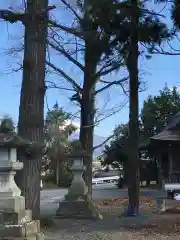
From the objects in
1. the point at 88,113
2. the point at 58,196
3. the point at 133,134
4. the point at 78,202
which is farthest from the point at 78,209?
the point at 58,196

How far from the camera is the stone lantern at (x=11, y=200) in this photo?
8.84m

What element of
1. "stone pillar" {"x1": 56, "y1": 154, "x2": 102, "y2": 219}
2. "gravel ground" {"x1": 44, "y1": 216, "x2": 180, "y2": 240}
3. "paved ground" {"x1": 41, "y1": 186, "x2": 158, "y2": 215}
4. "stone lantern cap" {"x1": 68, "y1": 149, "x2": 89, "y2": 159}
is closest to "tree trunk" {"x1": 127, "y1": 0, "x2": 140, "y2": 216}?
"stone pillar" {"x1": 56, "y1": 154, "x2": 102, "y2": 219}

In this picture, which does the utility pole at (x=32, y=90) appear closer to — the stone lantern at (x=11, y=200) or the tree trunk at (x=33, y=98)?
the tree trunk at (x=33, y=98)

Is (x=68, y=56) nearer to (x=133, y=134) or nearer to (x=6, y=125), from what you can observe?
(x=133, y=134)

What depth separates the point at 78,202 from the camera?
50.7 ft

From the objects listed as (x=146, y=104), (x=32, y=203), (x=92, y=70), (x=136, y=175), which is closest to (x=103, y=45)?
(x=92, y=70)

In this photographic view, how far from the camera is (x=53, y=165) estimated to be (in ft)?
186

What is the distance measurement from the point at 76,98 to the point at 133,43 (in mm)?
3368

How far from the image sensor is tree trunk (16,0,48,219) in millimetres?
11117

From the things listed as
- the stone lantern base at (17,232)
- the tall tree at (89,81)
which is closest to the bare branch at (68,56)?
the tall tree at (89,81)

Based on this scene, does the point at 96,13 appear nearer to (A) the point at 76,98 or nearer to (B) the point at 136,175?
(A) the point at 76,98

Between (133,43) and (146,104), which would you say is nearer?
(133,43)

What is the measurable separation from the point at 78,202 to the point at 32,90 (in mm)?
5459

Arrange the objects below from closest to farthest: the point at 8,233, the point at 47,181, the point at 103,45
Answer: the point at 8,233 → the point at 103,45 → the point at 47,181
